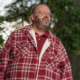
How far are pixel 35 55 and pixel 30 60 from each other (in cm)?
9

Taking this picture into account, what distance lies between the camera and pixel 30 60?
249cm

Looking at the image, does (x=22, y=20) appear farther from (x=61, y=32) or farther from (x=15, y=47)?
(x=15, y=47)

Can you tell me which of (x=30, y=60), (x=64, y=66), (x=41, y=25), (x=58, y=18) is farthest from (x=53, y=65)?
(x=58, y=18)

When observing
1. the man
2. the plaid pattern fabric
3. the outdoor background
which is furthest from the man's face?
the outdoor background

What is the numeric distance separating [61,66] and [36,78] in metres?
0.46

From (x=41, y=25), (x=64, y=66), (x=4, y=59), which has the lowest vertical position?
(x=64, y=66)

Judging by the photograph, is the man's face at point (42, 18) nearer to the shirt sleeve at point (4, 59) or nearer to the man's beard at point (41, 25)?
the man's beard at point (41, 25)

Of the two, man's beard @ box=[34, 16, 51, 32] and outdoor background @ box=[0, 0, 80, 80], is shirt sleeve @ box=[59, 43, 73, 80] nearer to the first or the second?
man's beard @ box=[34, 16, 51, 32]

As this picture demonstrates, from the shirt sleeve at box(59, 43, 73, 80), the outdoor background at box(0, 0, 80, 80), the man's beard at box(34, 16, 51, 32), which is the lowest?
the shirt sleeve at box(59, 43, 73, 80)

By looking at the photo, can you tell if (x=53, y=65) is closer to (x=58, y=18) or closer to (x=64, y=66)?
(x=64, y=66)

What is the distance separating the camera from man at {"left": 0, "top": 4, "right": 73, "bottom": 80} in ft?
8.09

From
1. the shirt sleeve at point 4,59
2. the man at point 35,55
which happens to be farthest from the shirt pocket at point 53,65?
the shirt sleeve at point 4,59

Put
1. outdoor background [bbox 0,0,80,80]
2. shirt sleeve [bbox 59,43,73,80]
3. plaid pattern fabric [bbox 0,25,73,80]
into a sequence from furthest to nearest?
1. outdoor background [bbox 0,0,80,80]
2. shirt sleeve [bbox 59,43,73,80]
3. plaid pattern fabric [bbox 0,25,73,80]

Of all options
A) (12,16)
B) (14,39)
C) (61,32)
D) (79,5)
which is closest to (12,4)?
(12,16)
